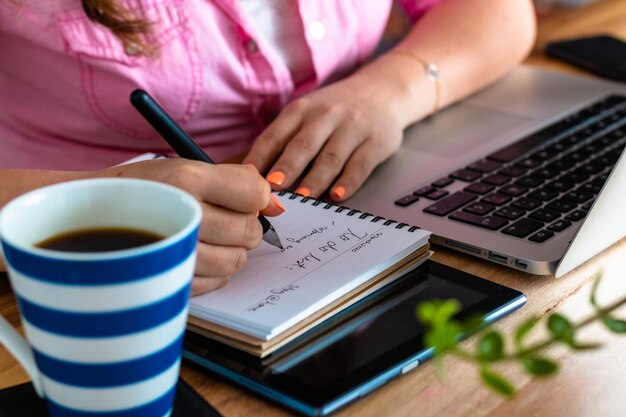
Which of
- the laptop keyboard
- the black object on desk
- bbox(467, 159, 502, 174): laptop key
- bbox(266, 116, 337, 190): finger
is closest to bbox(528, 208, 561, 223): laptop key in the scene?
the laptop keyboard

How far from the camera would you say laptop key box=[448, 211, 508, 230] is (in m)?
0.75

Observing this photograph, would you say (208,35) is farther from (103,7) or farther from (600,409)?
(600,409)

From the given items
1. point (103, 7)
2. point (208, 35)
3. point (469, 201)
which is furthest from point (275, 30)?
point (469, 201)

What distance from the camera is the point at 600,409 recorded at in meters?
0.55

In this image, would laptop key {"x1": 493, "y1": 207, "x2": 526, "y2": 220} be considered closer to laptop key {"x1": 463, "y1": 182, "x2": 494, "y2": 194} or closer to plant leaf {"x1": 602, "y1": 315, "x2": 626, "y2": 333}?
laptop key {"x1": 463, "y1": 182, "x2": 494, "y2": 194}

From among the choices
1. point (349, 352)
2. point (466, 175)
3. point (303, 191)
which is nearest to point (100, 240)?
point (349, 352)

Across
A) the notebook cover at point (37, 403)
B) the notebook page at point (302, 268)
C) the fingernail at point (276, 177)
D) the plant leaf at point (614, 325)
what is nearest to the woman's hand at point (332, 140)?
the fingernail at point (276, 177)

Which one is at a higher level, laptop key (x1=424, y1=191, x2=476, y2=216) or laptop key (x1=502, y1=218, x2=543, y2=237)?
laptop key (x1=502, y1=218, x2=543, y2=237)

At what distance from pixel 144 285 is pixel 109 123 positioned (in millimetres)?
562

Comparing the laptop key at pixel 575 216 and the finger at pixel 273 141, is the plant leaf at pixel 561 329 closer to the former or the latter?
the laptop key at pixel 575 216

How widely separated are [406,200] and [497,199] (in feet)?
0.26

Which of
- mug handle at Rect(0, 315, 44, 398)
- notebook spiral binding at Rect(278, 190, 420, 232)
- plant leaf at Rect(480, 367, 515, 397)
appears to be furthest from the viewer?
notebook spiral binding at Rect(278, 190, 420, 232)

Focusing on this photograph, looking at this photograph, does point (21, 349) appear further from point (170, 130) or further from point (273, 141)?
point (273, 141)

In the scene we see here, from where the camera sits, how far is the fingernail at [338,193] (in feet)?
2.73
